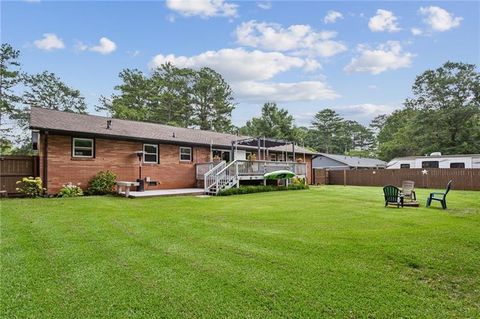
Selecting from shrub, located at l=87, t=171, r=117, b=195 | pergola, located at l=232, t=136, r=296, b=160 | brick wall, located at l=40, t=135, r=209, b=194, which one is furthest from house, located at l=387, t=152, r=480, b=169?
shrub, located at l=87, t=171, r=117, b=195

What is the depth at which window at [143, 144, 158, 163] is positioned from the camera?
1617cm

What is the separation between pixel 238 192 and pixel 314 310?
12373mm

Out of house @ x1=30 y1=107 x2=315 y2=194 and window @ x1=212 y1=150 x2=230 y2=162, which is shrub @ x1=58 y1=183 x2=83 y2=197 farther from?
window @ x1=212 y1=150 x2=230 y2=162

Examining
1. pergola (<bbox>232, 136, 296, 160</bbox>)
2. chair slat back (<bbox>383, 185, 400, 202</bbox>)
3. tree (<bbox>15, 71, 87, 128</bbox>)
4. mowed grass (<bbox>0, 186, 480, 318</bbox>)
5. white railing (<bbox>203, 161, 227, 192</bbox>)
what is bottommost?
mowed grass (<bbox>0, 186, 480, 318</bbox>)

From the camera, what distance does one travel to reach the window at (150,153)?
16.2 meters

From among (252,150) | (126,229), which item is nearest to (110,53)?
(252,150)

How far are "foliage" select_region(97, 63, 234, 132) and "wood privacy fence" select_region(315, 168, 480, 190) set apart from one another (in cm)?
1885

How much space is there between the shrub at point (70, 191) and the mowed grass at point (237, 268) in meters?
5.38

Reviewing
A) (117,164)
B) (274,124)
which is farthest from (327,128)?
(117,164)

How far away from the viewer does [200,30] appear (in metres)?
17.9

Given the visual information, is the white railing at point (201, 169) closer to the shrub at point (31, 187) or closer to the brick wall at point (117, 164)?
the brick wall at point (117, 164)

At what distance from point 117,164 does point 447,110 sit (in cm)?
3810

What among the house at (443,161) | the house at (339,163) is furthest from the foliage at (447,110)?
the house at (443,161)

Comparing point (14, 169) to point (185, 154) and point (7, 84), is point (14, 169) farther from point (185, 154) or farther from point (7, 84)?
point (7, 84)
